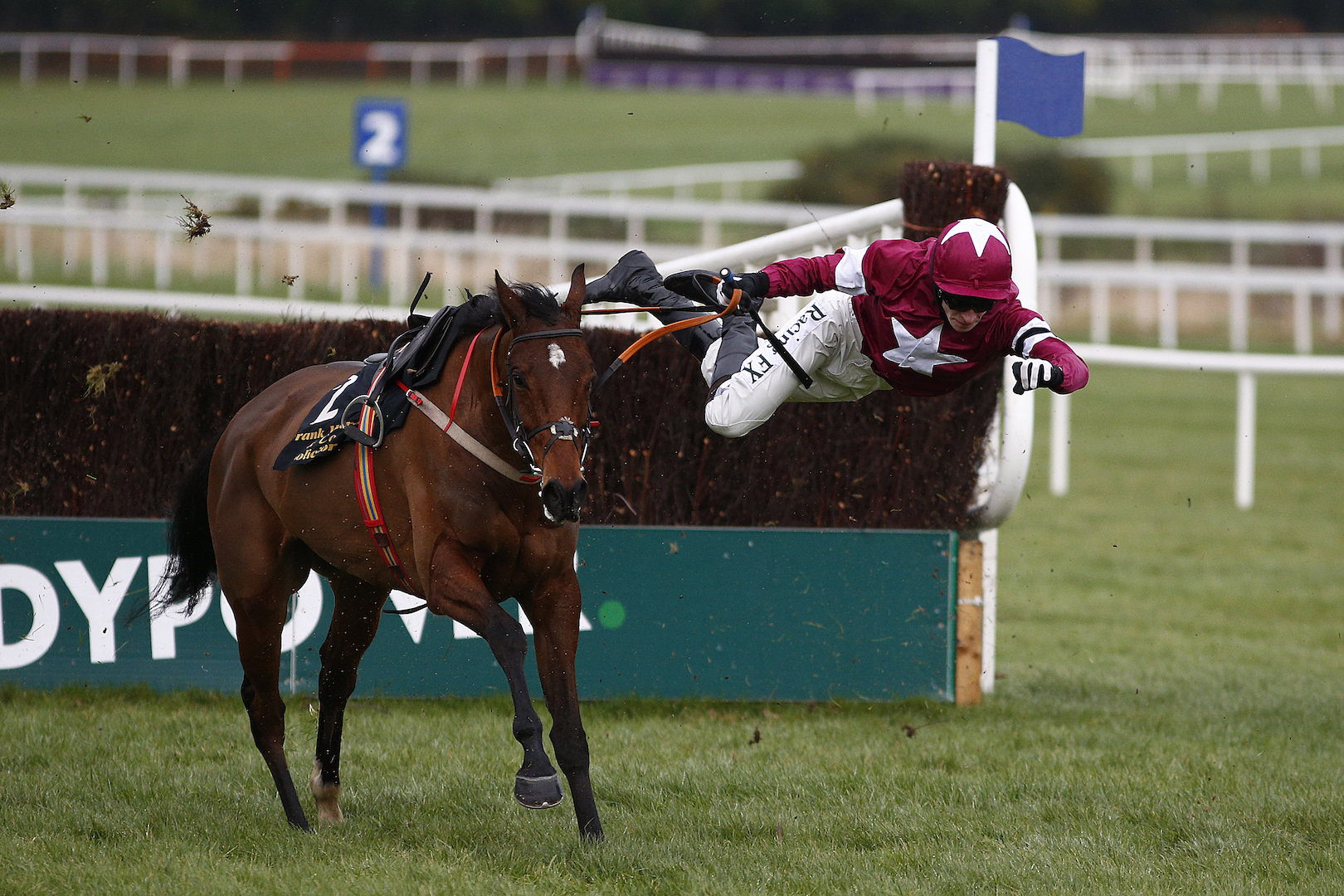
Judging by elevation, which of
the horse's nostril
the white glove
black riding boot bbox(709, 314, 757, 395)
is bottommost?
the horse's nostril

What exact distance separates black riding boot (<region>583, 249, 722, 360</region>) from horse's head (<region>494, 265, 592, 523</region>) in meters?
0.81

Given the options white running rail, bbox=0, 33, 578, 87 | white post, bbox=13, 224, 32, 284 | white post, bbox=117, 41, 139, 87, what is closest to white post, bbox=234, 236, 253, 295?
white post, bbox=13, 224, 32, 284

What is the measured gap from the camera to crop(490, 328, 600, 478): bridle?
415 cm

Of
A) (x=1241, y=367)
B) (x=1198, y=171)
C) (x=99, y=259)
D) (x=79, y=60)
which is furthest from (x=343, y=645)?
(x=79, y=60)

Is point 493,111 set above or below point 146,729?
above

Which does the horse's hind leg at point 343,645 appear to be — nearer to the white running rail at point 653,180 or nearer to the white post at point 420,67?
the white running rail at point 653,180

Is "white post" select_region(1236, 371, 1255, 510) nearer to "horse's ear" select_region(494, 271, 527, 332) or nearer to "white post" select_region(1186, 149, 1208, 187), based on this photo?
"horse's ear" select_region(494, 271, 527, 332)

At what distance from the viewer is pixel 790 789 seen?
18.3ft

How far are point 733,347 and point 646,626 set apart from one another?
73.1 inches

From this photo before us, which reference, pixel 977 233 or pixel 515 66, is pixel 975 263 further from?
pixel 515 66

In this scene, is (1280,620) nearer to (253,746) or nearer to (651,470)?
(651,470)

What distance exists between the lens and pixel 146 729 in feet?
20.1

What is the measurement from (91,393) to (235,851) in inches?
116

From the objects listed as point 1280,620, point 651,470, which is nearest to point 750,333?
point 651,470
